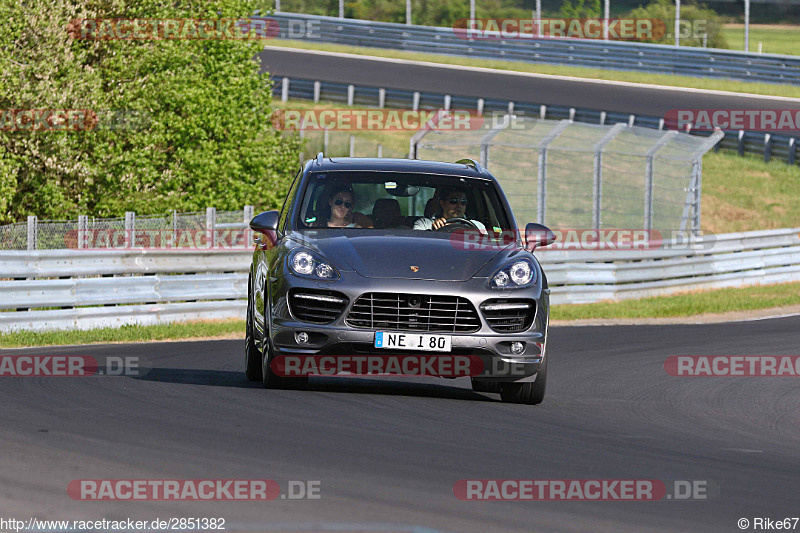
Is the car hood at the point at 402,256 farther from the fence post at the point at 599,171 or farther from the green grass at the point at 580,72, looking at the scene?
the green grass at the point at 580,72

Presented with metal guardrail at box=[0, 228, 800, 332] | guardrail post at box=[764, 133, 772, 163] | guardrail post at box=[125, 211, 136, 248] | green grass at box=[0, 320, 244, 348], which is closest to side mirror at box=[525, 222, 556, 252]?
green grass at box=[0, 320, 244, 348]

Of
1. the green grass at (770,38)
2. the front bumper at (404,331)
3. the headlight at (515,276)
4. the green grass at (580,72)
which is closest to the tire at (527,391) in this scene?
the front bumper at (404,331)

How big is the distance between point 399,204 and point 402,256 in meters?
1.17

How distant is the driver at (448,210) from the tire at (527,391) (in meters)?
1.20

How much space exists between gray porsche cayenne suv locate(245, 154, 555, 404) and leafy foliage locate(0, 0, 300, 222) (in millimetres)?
15049

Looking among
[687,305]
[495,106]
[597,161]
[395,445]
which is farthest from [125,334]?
[495,106]

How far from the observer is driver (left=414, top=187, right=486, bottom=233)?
33.3ft

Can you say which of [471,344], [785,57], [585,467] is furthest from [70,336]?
[785,57]

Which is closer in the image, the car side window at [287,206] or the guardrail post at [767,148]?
the car side window at [287,206]

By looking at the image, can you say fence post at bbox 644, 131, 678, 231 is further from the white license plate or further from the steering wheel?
the white license plate

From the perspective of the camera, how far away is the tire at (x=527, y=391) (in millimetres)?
9727

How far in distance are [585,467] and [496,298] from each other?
243 centimetres

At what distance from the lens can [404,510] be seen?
18.5ft

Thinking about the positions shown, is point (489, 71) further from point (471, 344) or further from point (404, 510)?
point (404, 510)
